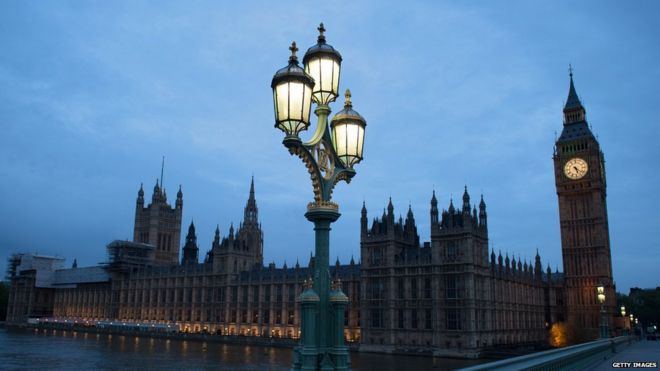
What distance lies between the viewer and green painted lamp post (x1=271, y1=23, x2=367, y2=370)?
979cm

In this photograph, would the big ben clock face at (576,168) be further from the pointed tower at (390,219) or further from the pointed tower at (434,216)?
the pointed tower at (390,219)

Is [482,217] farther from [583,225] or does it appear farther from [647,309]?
[647,309]

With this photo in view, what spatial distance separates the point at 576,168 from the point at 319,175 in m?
102

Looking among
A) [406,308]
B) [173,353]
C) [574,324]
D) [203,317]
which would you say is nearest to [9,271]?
[203,317]

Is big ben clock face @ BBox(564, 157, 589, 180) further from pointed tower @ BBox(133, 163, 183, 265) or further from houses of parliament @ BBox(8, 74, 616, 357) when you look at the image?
pointed tower @ BBox(133, 163, 183, 265)

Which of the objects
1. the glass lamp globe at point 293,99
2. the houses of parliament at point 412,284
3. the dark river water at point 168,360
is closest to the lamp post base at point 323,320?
the glass lamp globe at point 293,99

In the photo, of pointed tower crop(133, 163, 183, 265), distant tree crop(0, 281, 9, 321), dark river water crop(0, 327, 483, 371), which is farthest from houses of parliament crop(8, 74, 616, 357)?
distant tree crop(0, 281, 9, 321)

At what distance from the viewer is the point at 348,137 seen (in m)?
12.0

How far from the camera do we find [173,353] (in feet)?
238

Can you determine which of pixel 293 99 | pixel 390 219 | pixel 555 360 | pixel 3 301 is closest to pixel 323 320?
pixel 293 99

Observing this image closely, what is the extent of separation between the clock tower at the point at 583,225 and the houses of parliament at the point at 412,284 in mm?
185

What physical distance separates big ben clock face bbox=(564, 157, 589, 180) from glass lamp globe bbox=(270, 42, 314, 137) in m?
102

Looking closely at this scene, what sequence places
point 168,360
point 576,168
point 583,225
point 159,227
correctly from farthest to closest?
1. point 159,227
2. point 576,168
3. point 583,225
4. point 168,360

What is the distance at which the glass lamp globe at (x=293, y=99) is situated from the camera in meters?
10.4
